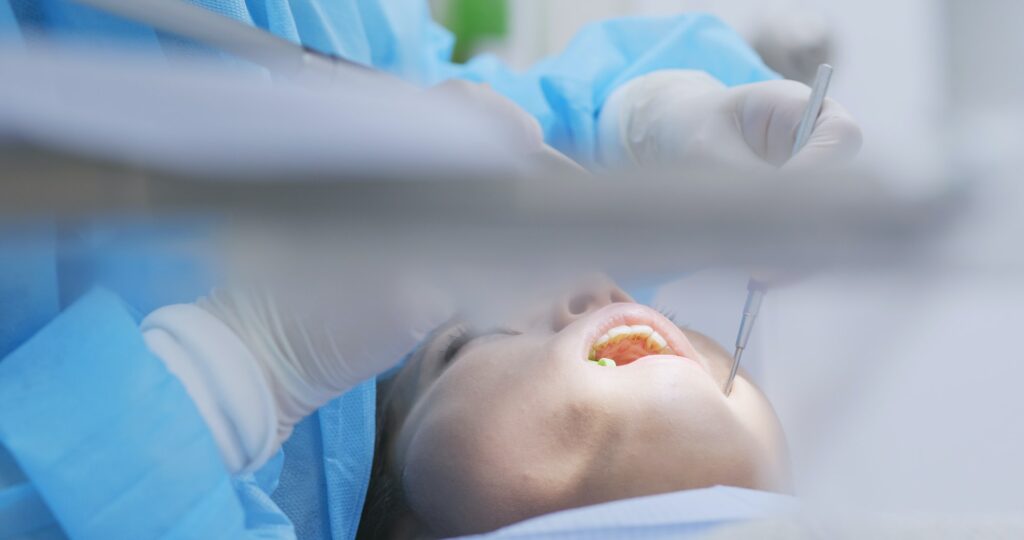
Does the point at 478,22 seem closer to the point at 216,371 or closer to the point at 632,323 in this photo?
the point at 632,323

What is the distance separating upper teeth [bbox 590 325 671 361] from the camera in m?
0.73

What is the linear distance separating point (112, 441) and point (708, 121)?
2.13 feet

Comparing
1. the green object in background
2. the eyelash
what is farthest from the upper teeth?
the green object in background

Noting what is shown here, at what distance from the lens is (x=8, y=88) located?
25cm

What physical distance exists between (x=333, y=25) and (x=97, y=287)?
539mm

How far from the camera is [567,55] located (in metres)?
1.21

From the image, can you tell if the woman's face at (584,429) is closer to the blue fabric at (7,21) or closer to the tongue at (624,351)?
the tongue at (624,351)

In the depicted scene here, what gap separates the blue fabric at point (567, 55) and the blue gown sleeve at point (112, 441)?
1.61ft

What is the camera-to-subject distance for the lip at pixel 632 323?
688 millimetres

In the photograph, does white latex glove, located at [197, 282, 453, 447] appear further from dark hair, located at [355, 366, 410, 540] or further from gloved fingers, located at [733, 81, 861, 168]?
gloved fingers, located at [733, 81, 861, 168]

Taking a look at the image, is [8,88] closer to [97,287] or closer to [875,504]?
[97,287]

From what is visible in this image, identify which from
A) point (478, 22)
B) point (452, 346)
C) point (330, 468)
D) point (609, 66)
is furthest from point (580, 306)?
point (478, 22)

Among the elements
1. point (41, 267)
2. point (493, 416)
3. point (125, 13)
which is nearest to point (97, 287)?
point (41, 267)

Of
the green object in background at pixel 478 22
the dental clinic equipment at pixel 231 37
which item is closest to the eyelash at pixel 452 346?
the dental clinic equipment at pixel 231 37
